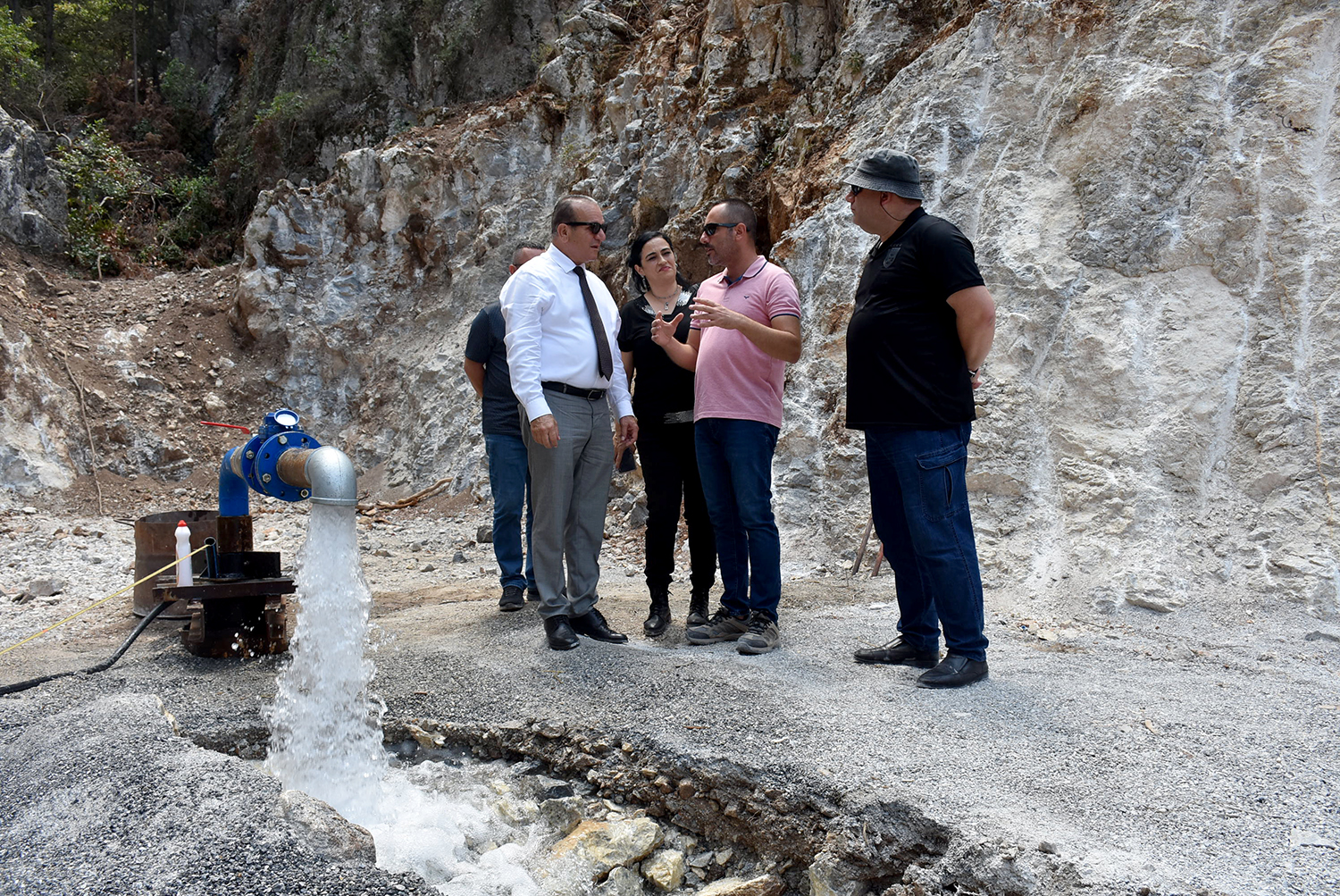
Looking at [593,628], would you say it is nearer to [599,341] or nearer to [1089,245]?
[599,341]

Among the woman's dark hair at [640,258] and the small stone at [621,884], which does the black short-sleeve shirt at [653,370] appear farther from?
the small stone at [621,884]

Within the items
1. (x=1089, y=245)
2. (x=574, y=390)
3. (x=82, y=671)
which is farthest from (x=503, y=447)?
(x=1089, y=245)

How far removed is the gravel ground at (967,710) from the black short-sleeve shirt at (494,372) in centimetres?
109

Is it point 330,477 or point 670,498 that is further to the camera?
point 670,498

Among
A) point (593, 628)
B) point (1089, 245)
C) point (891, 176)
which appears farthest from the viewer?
point (1089, 245)

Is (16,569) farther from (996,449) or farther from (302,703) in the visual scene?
(996,449)

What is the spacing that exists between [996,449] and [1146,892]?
3889 millimetres

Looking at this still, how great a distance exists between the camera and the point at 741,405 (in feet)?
12.4

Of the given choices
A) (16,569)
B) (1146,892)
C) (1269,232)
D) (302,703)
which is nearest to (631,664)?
(302,703)

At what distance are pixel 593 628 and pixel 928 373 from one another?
1.88m

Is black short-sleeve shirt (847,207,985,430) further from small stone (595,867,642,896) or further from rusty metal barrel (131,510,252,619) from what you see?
rusty metal barrel (131,510,252,619)

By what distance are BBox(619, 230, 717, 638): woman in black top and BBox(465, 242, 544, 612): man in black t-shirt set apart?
1.06 m

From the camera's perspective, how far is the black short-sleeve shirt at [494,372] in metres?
5.11

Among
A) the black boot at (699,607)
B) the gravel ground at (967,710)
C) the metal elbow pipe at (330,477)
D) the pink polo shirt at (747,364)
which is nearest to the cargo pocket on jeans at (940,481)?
the gravel ground at (967,710)
